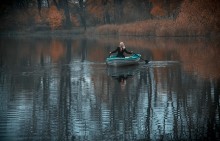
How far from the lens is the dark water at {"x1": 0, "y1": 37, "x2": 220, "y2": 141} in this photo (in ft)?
42.4

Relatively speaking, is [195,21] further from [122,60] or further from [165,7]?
[122,60]

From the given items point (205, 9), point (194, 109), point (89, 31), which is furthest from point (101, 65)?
point (89, 31)

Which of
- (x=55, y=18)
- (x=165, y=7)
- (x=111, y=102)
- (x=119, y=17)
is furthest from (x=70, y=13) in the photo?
(x=111, y=102)

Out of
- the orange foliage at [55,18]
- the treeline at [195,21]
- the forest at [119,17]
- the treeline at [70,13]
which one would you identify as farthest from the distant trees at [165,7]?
the orange foliage at [55,18]

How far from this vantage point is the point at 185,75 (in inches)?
977

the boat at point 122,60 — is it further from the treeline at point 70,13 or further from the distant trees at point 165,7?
the treeline at point 70,13

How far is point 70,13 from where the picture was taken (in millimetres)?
87625

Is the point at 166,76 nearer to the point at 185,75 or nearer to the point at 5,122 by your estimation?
the point at 185,75

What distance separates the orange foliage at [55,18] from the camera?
81.8 meters

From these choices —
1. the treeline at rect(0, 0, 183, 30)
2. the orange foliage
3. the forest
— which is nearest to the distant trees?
the forest

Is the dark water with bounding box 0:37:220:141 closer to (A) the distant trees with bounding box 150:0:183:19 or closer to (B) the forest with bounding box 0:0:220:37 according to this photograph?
(B) the forest with bounding box 0:0:220:37

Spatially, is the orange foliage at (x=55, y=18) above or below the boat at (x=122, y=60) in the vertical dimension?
above

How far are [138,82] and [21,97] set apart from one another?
6145 mm

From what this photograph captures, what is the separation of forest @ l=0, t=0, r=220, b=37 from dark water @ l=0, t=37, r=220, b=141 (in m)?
25.6
